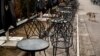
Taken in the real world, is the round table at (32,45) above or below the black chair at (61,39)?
above

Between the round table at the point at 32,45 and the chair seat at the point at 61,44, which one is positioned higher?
the round table at the point at 32,45

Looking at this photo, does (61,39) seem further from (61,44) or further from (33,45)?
(33,45)

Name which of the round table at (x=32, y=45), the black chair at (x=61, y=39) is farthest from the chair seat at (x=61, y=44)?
the round table at (x=32, y=45)

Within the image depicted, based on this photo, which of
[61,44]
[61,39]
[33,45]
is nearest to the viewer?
[33,45]

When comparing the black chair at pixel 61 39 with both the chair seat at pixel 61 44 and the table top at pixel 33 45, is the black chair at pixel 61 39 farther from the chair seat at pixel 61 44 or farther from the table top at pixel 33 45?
the table top at pixel 33 45

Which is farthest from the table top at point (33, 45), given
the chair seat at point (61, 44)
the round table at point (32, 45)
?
the chair seat at point (61, 44)

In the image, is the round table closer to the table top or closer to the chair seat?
the table top

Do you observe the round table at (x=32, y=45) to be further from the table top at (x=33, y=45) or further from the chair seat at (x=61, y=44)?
the chair seat at (x=61, y=44)

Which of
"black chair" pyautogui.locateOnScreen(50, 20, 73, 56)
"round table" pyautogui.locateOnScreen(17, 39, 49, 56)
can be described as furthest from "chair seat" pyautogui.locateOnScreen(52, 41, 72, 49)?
"round table" pyautogui.locateOnScreen(17, 39, 49, 56)

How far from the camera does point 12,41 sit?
6168 mm

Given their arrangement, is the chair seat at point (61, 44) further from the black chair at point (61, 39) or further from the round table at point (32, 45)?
the round table at point (32, 45)

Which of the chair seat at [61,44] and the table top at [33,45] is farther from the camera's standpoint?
the chair seat at [61,44]

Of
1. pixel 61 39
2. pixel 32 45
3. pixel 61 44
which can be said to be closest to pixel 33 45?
pixel 32 45

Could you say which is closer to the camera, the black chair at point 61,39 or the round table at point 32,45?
the round table at point 32,45
